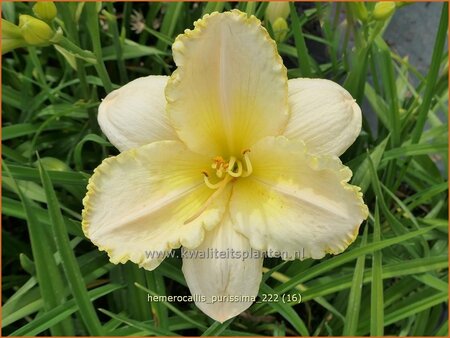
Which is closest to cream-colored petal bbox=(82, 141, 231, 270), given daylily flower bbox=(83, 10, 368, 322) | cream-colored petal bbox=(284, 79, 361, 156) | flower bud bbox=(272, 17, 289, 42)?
daylily flower bbox=(83, 10, 368, 322)

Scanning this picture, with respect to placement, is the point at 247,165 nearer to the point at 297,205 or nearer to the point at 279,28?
the point at 297,205

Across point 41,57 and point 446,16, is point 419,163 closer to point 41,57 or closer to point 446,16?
point 446,16

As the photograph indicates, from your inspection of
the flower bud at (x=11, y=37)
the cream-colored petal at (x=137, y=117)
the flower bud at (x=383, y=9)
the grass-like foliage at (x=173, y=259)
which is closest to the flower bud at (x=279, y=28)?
the grass-like foliage at (x=173, y=259)

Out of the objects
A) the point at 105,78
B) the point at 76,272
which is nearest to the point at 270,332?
the point at 76,272

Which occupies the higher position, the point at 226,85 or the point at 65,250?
the point at 226,85

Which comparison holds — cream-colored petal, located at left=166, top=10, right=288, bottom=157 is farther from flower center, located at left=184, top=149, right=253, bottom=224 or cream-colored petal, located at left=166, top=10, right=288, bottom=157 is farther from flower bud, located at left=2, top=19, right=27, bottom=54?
flower bud, located at left=2, top=19, right=27, bottom=54

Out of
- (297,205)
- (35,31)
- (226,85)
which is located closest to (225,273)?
(297,205)
